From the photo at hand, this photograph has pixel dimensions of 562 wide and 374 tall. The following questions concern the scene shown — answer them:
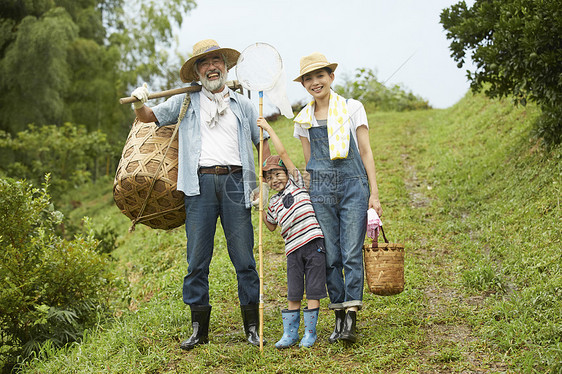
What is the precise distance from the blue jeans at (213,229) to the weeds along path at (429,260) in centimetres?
145

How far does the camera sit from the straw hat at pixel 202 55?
4.19m

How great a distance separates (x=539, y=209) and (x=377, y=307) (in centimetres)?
281

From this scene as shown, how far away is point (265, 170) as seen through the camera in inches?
167

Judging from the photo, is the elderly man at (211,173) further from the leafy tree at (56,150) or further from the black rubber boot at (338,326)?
the leafy tree at (56,150)

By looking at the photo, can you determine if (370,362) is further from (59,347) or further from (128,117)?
(128,117)

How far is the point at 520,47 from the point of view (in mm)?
6793

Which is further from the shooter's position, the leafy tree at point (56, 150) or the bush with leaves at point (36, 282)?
the leafy tree at point (56, 150)

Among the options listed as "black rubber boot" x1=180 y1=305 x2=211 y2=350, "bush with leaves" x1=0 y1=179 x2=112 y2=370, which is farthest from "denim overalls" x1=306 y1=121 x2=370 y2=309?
"bush with leaves" x1=0 y1=179 x2=112 y2=370

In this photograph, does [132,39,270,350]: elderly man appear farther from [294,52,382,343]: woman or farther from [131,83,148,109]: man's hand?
[294,52,382,343]: woman

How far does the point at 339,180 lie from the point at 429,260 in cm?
289

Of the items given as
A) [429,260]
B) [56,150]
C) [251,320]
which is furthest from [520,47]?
[56,150]

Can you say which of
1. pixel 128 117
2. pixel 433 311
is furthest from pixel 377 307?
pixel 128 117

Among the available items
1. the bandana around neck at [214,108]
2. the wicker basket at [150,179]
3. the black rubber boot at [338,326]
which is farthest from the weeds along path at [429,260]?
the bandana around neck at [214,108]

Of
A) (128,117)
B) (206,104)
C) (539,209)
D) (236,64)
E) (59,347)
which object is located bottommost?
(59,347)
